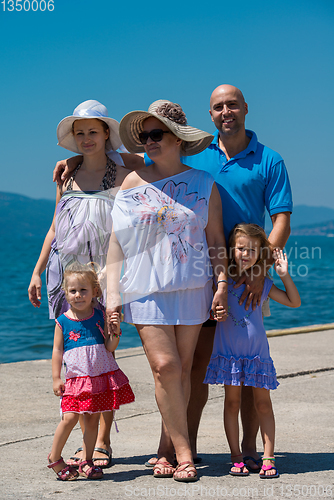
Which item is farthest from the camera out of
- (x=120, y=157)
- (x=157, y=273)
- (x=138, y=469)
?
(x=120, y=157)

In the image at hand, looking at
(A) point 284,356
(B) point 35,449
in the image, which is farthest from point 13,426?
(A) point 284,356

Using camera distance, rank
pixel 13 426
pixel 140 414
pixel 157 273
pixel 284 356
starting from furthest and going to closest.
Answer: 1. pixel 284 356
2. pixel 140 414
3. pixel 13 426
4. pixel 157 273

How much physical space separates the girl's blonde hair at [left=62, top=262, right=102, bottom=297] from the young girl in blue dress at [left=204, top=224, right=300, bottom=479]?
738mm

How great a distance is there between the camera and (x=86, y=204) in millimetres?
3377

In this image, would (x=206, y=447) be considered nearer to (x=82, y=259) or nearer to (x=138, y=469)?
(x=138, y=469)

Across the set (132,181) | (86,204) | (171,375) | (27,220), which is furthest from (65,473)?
→ (27,220)

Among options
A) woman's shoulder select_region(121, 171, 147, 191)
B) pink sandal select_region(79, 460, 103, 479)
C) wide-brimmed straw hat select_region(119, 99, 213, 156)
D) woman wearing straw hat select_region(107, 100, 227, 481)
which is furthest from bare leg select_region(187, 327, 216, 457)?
wide-brimmed straw hat select_region(119, 99, 213, 156)

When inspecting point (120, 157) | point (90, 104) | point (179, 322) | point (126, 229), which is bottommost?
point (179, 322)

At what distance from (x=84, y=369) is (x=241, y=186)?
1378mm

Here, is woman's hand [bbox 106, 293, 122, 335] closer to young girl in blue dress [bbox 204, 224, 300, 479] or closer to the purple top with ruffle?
the purple top with ruffle

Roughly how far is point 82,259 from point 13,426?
162cm

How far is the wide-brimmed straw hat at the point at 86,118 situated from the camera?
11.2 ft

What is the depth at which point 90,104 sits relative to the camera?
11.3 ft

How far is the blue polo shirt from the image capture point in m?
3.39
